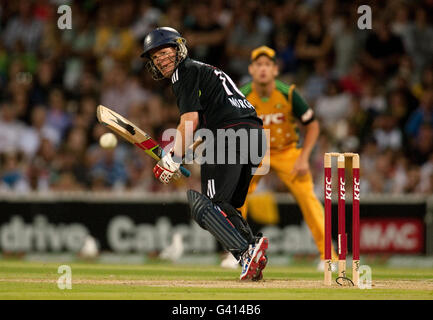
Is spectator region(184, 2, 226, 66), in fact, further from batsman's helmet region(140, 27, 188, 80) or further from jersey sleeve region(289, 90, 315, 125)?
batsman's helmet region(140, 27, 188, 80)

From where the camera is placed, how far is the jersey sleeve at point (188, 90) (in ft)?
21.0

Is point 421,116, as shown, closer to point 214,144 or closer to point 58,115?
point 58,115

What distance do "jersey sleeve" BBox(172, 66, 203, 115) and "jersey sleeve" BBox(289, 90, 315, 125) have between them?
2212 millimetres

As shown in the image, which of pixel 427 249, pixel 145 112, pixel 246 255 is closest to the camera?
pixel 246 255

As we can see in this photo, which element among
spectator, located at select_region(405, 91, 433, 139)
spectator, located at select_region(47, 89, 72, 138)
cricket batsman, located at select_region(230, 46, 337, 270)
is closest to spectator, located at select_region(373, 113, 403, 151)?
spectator, located at select_region(405, 91, 433, 139)

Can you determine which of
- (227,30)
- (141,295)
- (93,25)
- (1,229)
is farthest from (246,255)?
(93,25)

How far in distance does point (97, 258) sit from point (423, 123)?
461 cm

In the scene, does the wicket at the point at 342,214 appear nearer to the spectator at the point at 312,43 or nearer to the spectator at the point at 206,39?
the spectator at the point at 312,43

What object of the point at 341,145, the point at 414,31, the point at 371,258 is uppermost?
the point at 414,31

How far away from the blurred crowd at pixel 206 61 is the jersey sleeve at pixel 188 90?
477cm

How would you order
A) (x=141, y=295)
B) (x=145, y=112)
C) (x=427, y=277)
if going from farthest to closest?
(x=145, y=112) → (x=427, y=277) → (x=141, y=295)
